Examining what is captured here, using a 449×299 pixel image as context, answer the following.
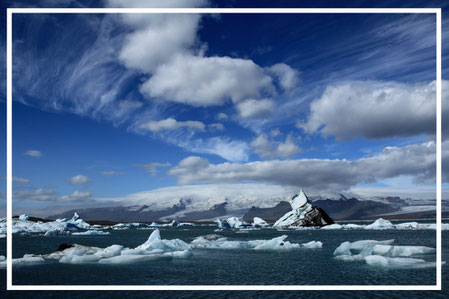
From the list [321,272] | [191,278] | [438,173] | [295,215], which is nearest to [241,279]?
[191,278]

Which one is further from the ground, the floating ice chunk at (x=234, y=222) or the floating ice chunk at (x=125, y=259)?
the floating ice chunk at (x=125, y=259)

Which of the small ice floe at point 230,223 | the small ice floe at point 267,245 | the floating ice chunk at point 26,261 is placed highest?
the floating ice chunk at point 26,261

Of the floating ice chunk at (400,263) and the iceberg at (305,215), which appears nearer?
the floating ice chunk at (400,263)

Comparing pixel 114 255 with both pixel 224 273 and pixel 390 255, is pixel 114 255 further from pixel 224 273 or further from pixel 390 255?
pixel 390 255

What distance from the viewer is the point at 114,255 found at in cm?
2466

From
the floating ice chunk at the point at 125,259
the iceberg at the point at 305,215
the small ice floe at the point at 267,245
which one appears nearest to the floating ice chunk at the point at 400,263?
the small ice floe at the point at 267,245

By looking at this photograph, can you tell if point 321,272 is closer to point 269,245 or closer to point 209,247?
point 269,245

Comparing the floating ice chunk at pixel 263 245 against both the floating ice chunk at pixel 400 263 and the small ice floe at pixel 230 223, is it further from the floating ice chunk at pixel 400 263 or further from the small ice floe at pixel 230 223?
the small ice floe at pixel 230 223

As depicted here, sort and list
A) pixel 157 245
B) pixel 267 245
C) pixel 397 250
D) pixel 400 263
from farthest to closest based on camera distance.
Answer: pixel 267 245, pixel 157 245, pixel 397 250, pixel 400 263

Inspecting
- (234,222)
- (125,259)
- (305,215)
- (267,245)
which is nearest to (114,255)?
(125,259)

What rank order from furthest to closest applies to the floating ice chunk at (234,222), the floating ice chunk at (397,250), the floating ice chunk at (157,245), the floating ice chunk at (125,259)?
the floating ice chunk at (234,222) < the floating ice chunk at (157,245) < the floating ice chunk at (397,250) < the floating ice chunk at (125,259)

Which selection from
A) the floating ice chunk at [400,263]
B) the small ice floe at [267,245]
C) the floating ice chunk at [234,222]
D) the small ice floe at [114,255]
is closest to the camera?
the floating ice chunk at [400,263]

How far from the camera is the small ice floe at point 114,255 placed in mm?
22766

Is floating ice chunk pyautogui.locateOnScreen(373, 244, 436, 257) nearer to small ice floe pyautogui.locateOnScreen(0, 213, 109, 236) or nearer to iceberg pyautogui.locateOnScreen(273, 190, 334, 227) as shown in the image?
iceberg pyautogui.locateOnScreen(273, 190, 334, 227)
